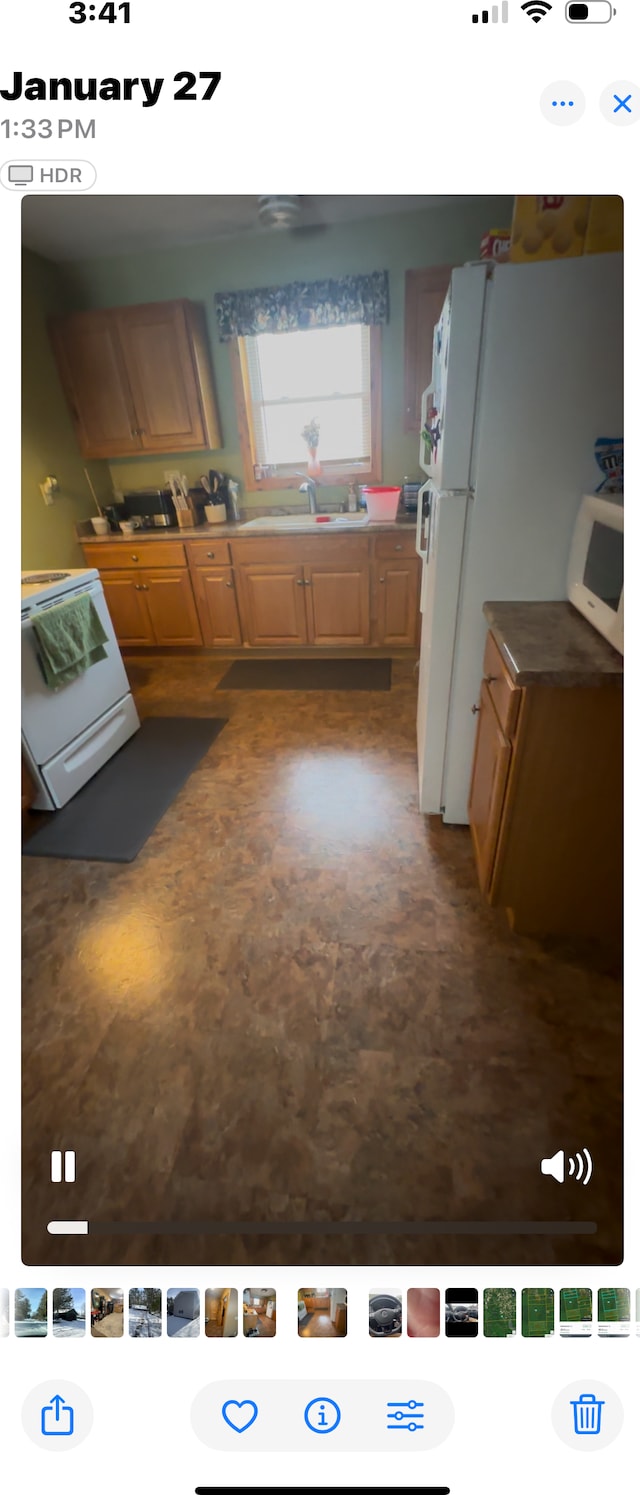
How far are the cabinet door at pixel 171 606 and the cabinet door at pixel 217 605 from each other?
0.05 meters

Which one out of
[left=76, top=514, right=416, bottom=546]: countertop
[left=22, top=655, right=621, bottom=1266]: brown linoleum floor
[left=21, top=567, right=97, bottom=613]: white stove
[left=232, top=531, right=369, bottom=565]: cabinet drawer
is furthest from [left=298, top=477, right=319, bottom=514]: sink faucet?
[left=22, top=655, right=621, bottom=1266]: brown linoleum floor

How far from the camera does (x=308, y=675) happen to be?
3078mm

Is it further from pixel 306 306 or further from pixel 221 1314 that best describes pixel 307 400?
pixel 221 1314

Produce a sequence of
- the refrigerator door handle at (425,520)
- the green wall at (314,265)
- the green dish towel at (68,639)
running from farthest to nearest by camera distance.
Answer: the green wall at (314,265) < the green dish towel at (68,639) < the refrigerator door handle at (425,520)

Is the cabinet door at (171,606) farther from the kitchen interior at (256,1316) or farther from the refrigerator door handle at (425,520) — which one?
the kitchen interior at (256,1316)

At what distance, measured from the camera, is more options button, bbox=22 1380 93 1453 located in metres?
0.39

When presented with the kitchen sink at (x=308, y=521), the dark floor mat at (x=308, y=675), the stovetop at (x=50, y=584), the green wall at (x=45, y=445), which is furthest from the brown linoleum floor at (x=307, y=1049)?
the green wall at (x=45, y=445)

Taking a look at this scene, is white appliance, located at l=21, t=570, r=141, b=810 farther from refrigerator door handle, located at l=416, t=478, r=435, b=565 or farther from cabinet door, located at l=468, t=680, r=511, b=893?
cabinet door, located at l=468, t=680, r=511, b=893

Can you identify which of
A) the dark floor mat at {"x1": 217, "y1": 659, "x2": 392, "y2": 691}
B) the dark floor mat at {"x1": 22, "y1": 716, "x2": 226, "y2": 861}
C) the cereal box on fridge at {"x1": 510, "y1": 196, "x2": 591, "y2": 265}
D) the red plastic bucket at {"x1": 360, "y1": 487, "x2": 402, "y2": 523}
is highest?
the cereal box on fridge at {"x1": 510, "y1": 196, "x2": 591, "y2": 265}

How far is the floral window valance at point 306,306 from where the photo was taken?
2.80 m
